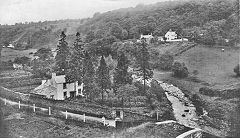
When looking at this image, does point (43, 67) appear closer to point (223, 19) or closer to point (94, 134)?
point (94, 134)

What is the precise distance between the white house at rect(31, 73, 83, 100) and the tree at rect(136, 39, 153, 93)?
182cm

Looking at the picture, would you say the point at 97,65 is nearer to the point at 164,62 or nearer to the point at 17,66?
the point at 164,62

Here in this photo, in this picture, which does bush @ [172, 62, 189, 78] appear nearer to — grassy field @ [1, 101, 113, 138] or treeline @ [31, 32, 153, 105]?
treeline @ [31, 32, 153, 105]

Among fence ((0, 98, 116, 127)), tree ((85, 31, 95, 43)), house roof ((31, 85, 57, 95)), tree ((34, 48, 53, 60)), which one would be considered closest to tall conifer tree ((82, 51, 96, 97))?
tree ((85, 31, 95, 43))

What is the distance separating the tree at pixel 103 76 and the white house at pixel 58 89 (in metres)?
0.58

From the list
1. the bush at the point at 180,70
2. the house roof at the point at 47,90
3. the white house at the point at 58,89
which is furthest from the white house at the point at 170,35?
→ the house roof at the point at 47,90

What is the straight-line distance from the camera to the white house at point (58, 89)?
437 inches

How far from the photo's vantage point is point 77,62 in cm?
1147

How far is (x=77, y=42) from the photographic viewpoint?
37.2ft

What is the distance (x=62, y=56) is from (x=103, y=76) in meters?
1.35

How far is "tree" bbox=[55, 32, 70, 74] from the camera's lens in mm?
11430

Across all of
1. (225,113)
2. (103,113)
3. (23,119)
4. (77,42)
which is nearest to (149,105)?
(103,113)

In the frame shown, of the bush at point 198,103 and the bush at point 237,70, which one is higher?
the bush at point 237,70

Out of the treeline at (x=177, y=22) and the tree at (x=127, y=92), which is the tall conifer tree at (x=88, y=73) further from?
the tree at (x=127, y=92)
